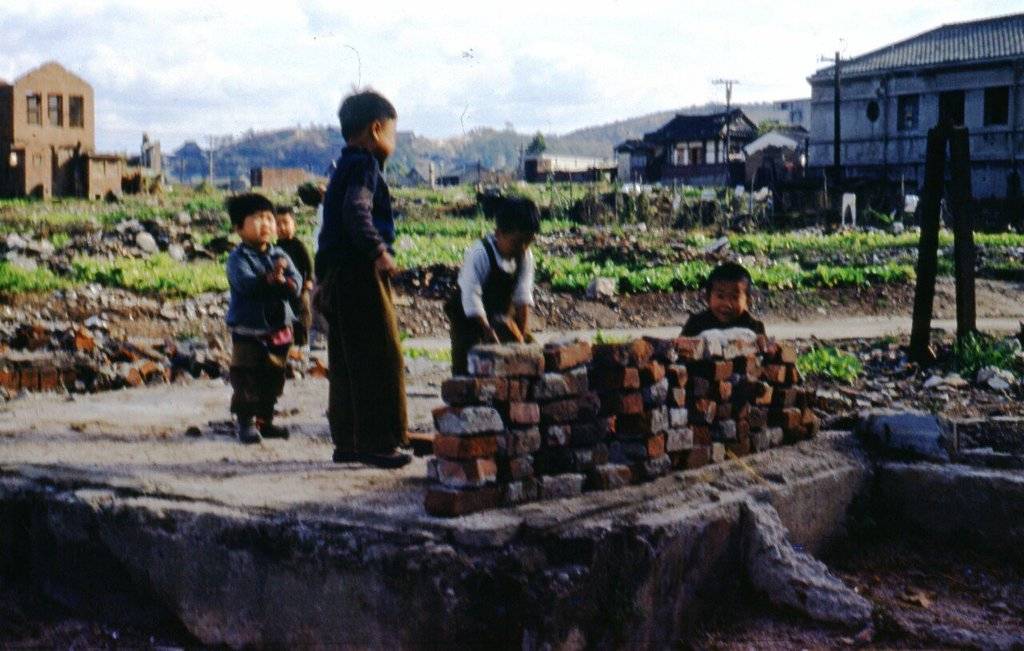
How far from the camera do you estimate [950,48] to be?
37.1 metres

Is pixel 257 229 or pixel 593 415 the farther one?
pixel 257 229

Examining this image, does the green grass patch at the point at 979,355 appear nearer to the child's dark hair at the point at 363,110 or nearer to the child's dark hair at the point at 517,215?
the child's dark hair at the point at 517,215

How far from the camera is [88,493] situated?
411cm

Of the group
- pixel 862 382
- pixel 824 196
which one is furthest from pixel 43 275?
pixel 824 196

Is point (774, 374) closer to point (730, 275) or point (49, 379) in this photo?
point (730, 275)

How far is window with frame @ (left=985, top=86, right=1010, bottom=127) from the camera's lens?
35.1 metres

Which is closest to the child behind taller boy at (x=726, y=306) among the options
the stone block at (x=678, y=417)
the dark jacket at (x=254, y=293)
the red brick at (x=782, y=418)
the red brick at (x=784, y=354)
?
the red brick at (x=784, y=354)

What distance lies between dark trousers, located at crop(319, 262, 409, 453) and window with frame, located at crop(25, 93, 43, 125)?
4307 centimetres

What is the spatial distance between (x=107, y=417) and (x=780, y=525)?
148 inches

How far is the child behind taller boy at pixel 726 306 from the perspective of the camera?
532 cm

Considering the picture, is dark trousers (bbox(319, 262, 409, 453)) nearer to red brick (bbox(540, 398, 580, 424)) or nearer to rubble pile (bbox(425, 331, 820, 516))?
rubble pile (bbox(425, 331, 820, 516))

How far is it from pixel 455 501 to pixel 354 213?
1.45 m

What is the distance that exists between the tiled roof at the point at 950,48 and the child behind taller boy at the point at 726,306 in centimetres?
3342

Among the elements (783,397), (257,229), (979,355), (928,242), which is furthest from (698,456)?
(928,242)
